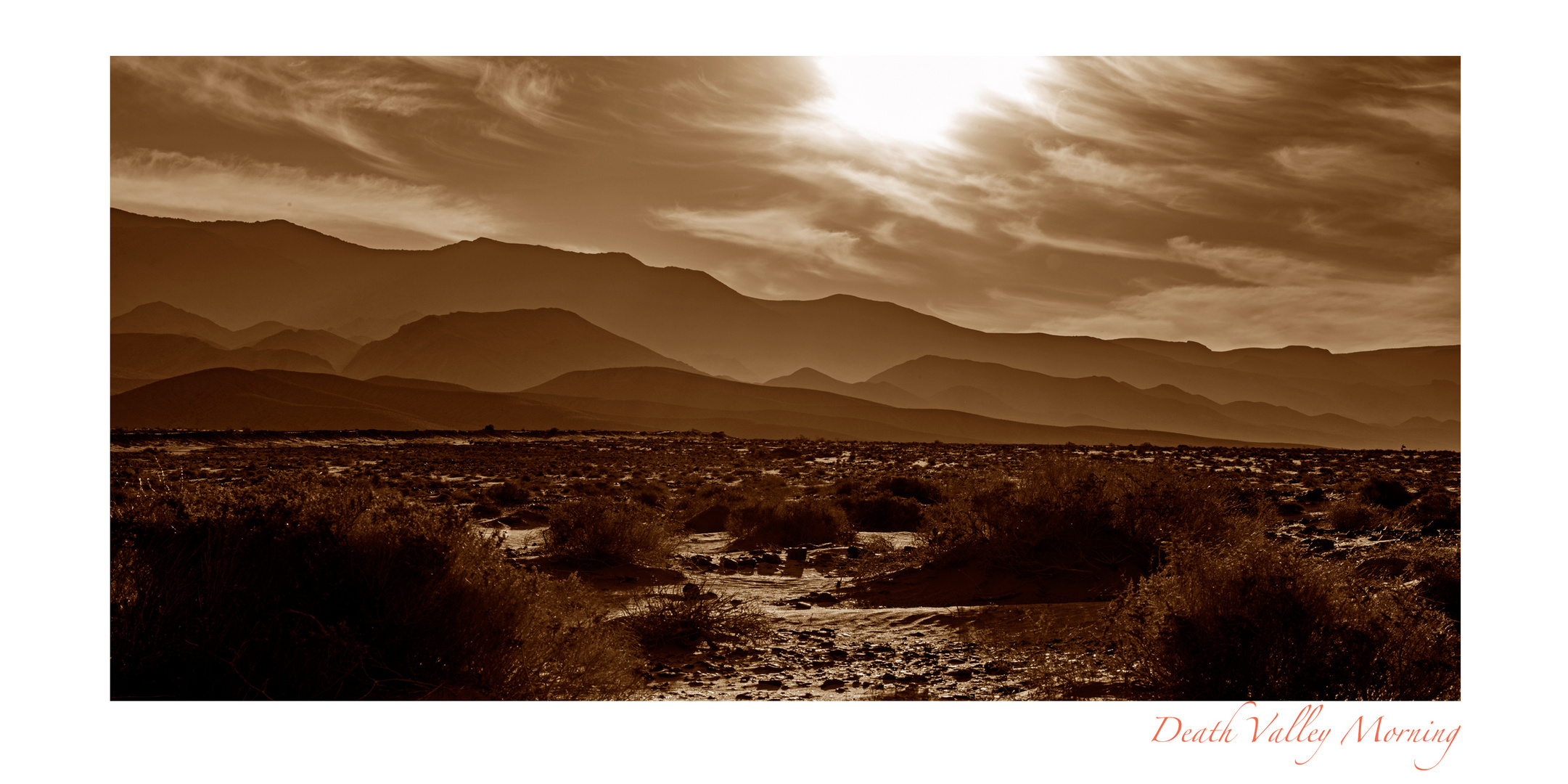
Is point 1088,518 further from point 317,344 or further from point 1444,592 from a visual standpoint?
point 317,344

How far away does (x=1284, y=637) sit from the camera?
517 cm

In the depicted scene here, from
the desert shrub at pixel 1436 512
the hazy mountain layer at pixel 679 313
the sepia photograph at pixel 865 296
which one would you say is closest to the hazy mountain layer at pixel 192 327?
the hazy mountain layer at pixel 679 313

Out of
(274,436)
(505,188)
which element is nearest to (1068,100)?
(505,188)

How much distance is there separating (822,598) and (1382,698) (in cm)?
547

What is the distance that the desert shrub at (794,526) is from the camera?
14141 millimetres

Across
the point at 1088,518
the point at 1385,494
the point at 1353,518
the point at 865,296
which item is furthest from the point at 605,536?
the point at 1385,494

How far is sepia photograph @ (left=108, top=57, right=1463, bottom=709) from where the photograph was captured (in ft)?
17.6

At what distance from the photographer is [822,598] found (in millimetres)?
9617

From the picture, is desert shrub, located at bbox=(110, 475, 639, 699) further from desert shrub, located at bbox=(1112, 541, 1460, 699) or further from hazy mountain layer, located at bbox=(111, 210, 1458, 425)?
hazy mountain layer, located at bbox=(111, 210, 1458, 425)

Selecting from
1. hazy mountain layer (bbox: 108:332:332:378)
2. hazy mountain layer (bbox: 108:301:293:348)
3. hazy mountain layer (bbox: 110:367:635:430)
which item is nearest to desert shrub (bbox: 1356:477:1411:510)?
hazy mountain layer (bbox: 108:332:332:378)

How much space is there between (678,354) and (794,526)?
232 feet

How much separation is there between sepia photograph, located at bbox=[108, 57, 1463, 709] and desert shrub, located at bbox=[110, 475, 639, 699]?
22 mm

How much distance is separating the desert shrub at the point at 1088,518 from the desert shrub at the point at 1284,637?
13.2ft

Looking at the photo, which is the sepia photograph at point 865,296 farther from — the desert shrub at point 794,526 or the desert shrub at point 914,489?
the desert shrub at point 914,489
